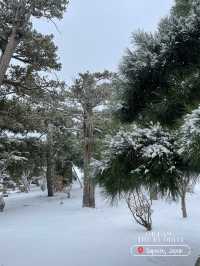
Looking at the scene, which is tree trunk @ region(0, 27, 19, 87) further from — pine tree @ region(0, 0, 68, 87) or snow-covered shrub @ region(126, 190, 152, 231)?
snow-covered shrub @ region(126, 190, 152, 231)

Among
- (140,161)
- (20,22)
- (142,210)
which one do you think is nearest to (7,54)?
(20,22)

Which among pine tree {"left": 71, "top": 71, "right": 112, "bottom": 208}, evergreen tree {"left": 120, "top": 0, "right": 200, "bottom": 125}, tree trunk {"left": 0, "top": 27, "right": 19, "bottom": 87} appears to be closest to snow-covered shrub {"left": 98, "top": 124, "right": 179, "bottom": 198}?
evergreen tree {"left": 120, "top": 0, "right": 200, "bottom": 125}

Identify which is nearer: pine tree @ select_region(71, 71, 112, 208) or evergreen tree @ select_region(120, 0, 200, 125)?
evergreen tree @ select_region(120, 0, 200, 125)

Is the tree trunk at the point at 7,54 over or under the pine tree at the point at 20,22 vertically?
under

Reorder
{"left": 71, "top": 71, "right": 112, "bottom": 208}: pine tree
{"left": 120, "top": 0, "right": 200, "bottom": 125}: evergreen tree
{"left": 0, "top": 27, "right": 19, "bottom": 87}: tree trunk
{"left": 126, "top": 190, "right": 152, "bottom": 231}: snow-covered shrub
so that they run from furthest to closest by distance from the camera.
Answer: {"left": 71, "top": 71, "right": 112, "bottom": 208}: pine tree → {"left": 126, "top": 190, "right": 152, "bottom": 231}: snow-covered shrub → {"left": 0, "top": 27, "right": 19, "bottom": 87}: tree trunk → {"left": 120, "top": 0, "right": 200, "bottom": 125}: evergreen tree

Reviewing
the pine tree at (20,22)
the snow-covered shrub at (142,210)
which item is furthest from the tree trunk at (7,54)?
the snow-covered shrub at (142,210)

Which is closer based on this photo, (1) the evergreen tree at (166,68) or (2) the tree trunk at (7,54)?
(1) the evergreen tree at (166,68)

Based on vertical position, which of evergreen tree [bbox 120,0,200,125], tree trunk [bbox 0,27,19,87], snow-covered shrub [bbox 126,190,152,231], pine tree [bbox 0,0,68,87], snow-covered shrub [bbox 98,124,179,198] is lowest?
snow-covered shrub [bbox 126,190,152,231]

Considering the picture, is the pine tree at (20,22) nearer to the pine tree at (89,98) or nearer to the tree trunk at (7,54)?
the tree trunk at (7,54)

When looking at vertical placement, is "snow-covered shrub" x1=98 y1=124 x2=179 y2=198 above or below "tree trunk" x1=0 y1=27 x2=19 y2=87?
below

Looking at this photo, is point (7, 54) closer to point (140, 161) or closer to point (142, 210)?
point (140, 161)

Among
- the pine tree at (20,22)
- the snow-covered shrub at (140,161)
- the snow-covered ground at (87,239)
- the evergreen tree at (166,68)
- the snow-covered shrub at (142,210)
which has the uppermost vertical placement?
the pine tree at (20,22)

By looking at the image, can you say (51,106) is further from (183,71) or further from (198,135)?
(198,135)

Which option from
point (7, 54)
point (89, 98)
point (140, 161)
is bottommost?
point (140, 161)
